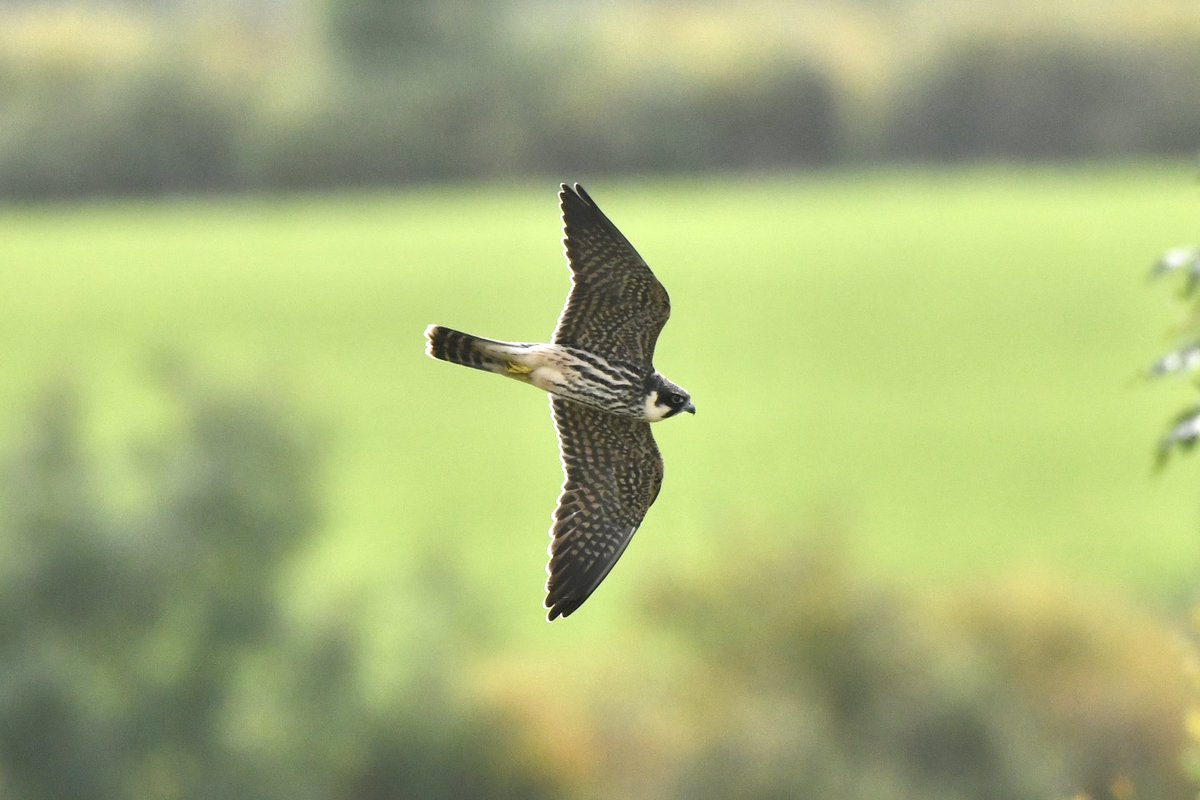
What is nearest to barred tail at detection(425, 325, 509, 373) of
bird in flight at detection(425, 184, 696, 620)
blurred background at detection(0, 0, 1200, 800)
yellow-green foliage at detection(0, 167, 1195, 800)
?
bird in flight at detection(425, 184, 696, 620)

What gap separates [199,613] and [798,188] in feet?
111

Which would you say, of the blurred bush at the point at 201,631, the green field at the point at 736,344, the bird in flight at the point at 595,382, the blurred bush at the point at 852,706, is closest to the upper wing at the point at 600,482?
the bird in flight at the point at 595,382

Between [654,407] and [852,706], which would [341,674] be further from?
[654,407]

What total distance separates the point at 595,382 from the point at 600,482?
64 centimetres

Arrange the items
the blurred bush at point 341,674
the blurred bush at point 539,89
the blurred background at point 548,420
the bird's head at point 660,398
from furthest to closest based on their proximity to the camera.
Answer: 1. the blurred bush at point 539,89
2. the blurred background at point 548,420
3. the blurred bush at point 341,674
4. the bird's head at point 660,398

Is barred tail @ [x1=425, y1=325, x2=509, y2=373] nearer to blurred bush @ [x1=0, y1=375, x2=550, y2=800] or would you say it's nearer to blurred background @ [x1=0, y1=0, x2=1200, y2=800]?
blurred background @ [x1=0, y1=0, x2=1200, y2=800]

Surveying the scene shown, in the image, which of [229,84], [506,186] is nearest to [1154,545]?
[229,84]

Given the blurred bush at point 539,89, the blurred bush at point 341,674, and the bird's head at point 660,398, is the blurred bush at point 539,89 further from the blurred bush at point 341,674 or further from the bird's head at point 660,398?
the bird's head at point 660,398

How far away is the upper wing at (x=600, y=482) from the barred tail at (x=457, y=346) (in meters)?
0.72

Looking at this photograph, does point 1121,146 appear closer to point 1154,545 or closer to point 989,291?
point 989,291

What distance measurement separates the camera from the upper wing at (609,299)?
7207 mm

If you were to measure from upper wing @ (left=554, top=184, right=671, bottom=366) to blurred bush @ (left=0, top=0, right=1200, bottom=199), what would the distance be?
106 ft

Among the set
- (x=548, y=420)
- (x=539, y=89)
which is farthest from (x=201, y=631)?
(x=548, y=420)

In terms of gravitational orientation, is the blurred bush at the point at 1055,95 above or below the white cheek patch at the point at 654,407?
below
